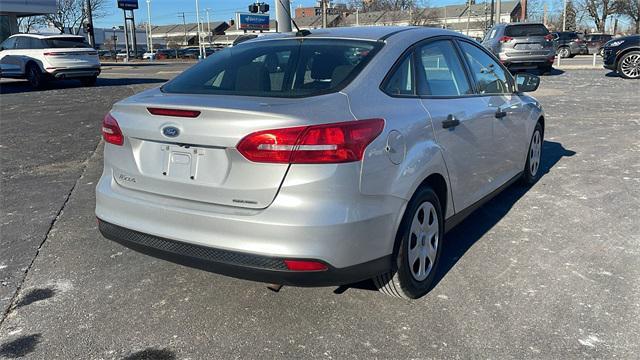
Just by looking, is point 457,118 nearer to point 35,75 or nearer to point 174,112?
point 174,112

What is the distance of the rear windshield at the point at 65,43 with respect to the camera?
17.2 metres

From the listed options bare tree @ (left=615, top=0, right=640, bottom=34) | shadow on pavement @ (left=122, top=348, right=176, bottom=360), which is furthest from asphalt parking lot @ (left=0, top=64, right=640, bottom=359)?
bare tree @ (left=615, top=0, right=640, bottom=34)

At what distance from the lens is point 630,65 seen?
16266 millimetres

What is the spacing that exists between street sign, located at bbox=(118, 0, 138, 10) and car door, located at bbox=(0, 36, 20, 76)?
156 feet

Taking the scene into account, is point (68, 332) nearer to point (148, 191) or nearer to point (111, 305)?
point (111, 305)

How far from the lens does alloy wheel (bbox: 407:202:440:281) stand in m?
3.22

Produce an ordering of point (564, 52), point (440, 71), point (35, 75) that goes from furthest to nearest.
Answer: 1. point (564, 52)
2. point (35, 75)
3. point (440, 71)

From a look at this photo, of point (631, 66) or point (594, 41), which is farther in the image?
point (594, 41)

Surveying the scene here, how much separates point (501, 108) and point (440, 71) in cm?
97

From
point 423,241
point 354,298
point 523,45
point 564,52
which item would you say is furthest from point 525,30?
point 564,52

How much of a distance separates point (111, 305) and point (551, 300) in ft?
8.83

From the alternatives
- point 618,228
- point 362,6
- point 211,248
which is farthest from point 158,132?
point 362,6

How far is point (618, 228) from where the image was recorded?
4520mm

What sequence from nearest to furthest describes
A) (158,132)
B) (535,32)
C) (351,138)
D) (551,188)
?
(351,138)
(158,132)
(551,188)
(535,32)
